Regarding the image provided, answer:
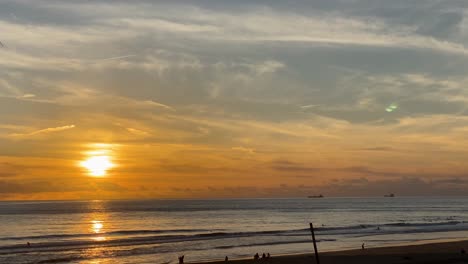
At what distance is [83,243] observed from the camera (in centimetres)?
6450

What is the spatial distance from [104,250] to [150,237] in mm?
17070

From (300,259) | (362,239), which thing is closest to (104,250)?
(300,259)

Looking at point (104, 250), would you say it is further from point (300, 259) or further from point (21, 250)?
point (300, 259)

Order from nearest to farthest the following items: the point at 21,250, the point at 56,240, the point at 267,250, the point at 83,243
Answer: the point at 267,250 → the point at 21,250 → the point at 83,243 → the point at 56,240

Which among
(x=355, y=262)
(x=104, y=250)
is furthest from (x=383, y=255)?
(x=104, y=250)

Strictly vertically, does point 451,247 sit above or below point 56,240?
below

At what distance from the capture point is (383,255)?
46.0 meters

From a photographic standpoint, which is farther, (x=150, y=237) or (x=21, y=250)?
(x=150, y=237)

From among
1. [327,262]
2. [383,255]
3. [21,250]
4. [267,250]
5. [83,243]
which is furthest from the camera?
[83,243]

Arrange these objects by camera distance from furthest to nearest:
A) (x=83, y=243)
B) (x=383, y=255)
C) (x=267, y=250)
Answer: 1. (x=83, y=243)
2. (x=267, y=250)
3. (x=383, y=255)

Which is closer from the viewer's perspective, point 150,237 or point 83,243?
point 83,243

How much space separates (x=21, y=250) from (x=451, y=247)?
42.8 m

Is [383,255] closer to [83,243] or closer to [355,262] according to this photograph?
[355,262]

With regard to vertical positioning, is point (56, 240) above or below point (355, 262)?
above
